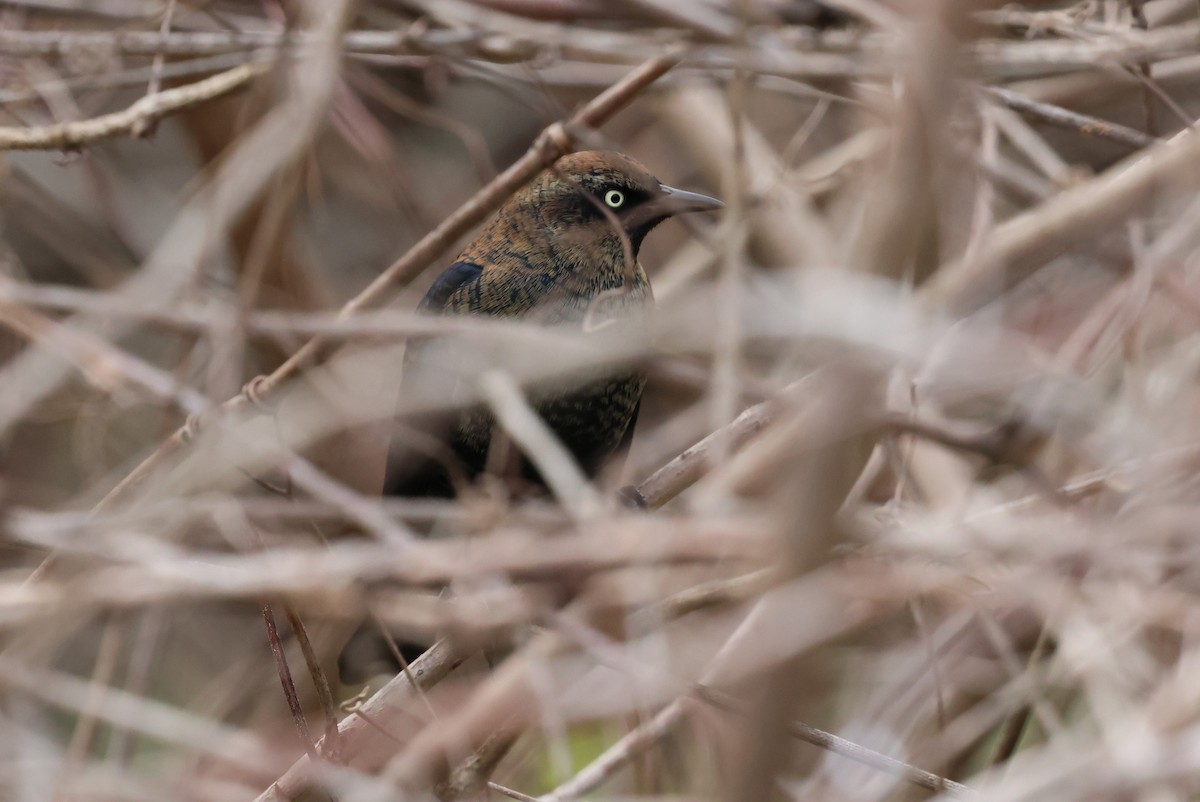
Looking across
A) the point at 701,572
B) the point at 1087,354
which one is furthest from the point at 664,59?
the point at 1087,354

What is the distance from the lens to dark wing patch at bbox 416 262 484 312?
4.41 m

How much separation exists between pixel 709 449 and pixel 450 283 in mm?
1705

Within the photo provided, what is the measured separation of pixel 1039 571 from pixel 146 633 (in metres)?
2.75

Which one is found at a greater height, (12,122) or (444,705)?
(12,122)

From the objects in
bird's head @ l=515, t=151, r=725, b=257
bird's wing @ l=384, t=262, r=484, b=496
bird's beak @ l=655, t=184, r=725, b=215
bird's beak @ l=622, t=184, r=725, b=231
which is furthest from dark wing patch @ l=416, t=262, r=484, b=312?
bird's beak @ l=655, t=184, r=725, b=215

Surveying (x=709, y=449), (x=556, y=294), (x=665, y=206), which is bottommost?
(x=709, y=449)

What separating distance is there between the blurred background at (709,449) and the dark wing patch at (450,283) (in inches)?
14.6

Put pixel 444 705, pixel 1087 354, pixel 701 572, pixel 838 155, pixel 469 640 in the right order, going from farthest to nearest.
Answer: pixel 838 155 < pixel 1087 354 < pixel 701 572 < pixel 444 705 < pixel 469 640

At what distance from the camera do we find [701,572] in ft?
11.8

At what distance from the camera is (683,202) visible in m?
4.30

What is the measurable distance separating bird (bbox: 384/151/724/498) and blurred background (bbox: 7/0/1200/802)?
23 centimetres

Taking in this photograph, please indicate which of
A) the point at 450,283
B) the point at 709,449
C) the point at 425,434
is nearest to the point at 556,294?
the point at 450,283

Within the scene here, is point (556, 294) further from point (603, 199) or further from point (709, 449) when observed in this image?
point (709, 449)

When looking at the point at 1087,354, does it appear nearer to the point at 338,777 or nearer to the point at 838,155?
the point at 838,155
